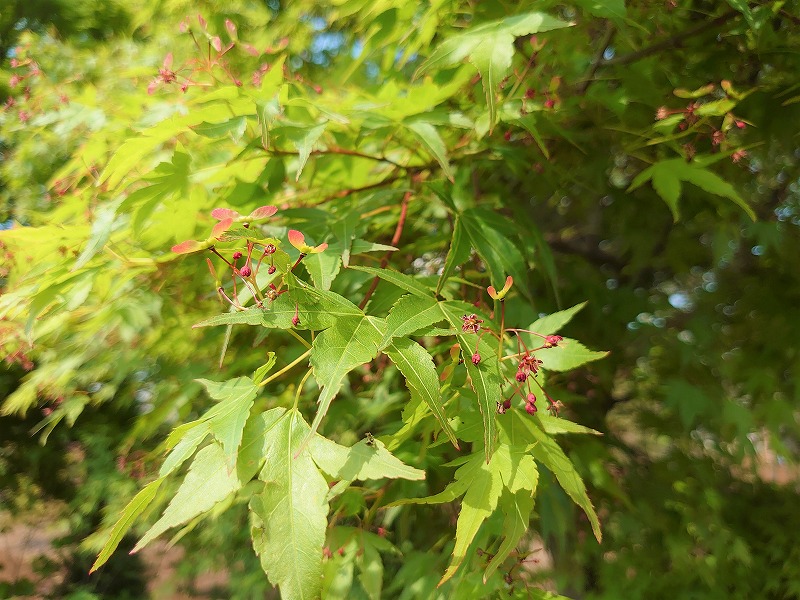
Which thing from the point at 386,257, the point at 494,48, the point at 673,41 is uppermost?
the point at 494,48

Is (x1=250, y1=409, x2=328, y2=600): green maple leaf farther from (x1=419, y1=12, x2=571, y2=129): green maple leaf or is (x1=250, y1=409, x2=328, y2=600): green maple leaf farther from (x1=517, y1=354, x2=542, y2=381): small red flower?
(x1=419, y1=12, x2=571, y2=129): green maple leaf

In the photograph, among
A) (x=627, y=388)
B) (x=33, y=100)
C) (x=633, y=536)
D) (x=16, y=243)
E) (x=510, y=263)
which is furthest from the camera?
(x=627, y=388)

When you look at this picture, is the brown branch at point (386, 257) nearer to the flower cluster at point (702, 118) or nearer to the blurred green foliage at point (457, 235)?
the blurred green foliage at point (457, 235)

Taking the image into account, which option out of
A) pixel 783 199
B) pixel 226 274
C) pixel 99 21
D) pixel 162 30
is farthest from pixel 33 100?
pixel 99 21

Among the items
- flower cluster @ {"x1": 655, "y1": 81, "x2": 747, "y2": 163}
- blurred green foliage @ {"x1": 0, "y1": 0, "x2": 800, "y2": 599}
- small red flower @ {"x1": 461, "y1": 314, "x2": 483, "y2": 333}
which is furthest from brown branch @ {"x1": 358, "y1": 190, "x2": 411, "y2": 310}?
flower cluster @ {"x1": 655, "y1": 81, "x2": 747, "y2": 163}

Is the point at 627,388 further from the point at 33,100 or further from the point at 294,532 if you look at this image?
the point at 33,100

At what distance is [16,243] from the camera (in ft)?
2.73

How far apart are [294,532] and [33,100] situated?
1130mm

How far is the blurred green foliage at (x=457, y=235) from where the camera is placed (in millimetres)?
678

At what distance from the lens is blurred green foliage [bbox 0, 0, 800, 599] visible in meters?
0.68

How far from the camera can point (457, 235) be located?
0.66m

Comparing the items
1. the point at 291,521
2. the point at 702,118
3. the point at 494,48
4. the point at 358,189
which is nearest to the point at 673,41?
the point at 702,118

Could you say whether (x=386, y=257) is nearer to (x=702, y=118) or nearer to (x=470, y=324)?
(x=470, y=324)

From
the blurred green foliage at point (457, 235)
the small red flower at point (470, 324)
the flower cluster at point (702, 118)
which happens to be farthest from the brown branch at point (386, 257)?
the flower cluster at point (702, 118)
